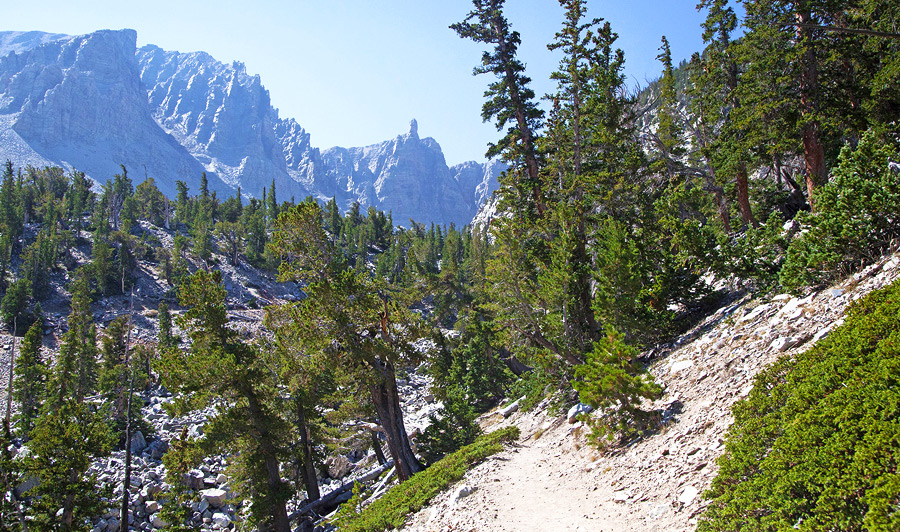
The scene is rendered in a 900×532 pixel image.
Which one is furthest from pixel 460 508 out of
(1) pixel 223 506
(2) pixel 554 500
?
(1) pixel 223 506

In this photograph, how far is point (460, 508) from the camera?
28.8 feet

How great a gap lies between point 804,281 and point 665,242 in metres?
8.96

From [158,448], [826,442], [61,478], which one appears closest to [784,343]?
[826,442]

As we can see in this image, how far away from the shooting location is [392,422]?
53.3 feet

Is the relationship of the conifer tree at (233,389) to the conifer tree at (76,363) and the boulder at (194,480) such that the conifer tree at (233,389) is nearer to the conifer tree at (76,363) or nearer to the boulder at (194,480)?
the boulder at (194,480)

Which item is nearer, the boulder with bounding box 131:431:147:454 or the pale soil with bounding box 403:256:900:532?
the pale soil with bounding box 403:256:900:532

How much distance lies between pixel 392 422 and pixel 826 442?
44.6 ft

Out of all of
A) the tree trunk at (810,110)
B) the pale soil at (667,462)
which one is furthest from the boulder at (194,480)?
the tree trunk at (810,110)

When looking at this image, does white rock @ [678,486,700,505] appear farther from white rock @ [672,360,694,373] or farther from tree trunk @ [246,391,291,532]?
tree trunk @ [246,391,291,532]

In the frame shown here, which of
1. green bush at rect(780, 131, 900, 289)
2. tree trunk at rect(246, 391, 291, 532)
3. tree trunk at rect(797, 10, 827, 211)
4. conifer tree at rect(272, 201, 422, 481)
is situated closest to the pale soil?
green bush at rect(780, 131, 900, 289)

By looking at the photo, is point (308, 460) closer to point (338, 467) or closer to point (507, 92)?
point (338, 467)

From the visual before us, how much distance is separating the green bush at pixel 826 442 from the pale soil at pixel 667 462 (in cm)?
83

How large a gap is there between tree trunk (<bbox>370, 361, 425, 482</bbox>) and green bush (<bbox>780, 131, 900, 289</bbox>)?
11.7 meters

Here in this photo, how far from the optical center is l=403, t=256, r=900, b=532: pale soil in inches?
252
